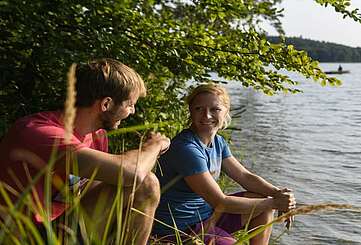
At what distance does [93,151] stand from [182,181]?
1.10 m

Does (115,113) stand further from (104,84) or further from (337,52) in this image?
(337,52)

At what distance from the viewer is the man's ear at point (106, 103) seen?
295 centimetres

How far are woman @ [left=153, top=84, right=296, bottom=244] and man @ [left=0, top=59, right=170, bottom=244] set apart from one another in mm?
521

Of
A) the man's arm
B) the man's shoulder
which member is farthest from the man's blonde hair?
the man's arm

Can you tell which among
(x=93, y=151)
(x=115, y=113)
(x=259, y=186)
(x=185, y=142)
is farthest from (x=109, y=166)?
(x=259, y=186)

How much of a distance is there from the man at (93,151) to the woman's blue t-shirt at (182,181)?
18.8 inches

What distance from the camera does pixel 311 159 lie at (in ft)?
38.4

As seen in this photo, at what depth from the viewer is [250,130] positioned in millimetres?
15992

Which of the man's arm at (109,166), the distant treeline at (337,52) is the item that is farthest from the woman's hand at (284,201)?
the distant treeline at (337,52)

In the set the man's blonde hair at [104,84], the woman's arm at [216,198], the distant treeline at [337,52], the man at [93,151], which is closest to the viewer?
the man at [93,151]

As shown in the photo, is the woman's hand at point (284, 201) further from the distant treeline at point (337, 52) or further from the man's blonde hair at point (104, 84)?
the distant treeline at point (337, 52)

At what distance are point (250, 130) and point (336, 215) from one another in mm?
8727

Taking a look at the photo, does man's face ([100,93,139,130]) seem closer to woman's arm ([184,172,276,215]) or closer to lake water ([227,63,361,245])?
woman's arm ([184,172,276,215])

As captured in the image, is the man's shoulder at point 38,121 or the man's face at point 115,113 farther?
the man's face at point 115,113
